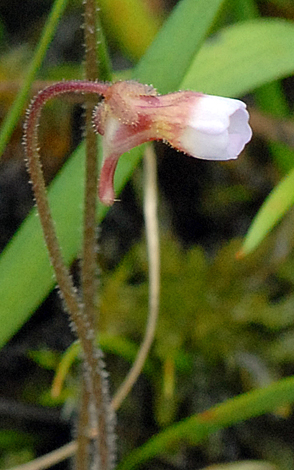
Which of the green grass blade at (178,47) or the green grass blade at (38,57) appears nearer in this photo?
the green grass blade at (38,57)

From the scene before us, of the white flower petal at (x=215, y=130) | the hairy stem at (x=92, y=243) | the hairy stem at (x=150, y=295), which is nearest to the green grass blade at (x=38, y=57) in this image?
the hairy stem at (x=92, y=243)

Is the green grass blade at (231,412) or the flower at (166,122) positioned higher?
the flower at (166,122)

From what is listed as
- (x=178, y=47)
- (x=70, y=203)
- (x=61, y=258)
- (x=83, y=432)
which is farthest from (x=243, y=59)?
(x=83, y=432)

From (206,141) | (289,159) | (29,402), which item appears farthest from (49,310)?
(206,141)

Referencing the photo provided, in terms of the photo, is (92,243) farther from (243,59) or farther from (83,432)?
(243,59)

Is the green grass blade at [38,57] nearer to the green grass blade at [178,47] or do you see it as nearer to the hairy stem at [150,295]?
the green grass blade at [178,47]

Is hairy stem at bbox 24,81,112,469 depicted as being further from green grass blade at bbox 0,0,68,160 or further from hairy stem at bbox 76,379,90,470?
green grass blade at bbox 0,0,68,160

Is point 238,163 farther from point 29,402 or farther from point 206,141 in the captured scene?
point 206,141
